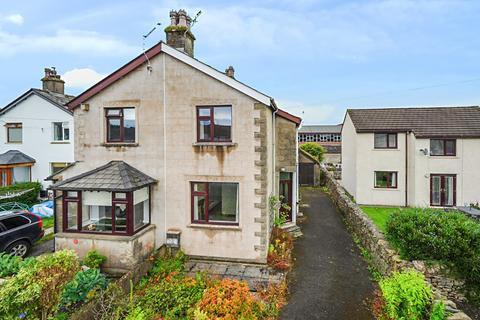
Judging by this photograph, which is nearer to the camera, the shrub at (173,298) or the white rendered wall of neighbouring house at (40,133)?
the shrub at (173,298)

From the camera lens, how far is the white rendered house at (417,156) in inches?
810

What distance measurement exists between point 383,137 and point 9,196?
93.5 ft

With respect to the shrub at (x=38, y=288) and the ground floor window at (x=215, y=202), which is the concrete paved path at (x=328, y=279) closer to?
the ground floor window at (x=215, y=202)

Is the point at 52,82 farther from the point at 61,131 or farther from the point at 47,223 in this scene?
the point at 47,223

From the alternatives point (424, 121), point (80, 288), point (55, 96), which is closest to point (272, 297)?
point (80, 288)

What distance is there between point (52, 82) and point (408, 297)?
1185 inches

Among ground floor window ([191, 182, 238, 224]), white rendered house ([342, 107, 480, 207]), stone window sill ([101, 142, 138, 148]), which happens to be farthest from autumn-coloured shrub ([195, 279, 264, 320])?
white rendered house ([342, 107, 480, 207])

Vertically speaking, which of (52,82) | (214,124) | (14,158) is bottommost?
(14,158)

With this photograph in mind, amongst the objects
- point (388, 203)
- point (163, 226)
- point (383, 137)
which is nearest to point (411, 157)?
point (383, 137)

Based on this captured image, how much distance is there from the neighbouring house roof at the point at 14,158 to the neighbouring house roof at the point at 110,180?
15.7m

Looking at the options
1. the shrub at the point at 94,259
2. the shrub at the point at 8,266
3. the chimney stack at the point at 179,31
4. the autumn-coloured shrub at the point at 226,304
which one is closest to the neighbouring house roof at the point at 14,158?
the shrub at the point at 8,266

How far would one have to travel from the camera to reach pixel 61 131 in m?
23.6

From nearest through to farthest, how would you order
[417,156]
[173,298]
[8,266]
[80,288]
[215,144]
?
[173,298] < [80,288] < [8,266] < [215,144] < [417,156]

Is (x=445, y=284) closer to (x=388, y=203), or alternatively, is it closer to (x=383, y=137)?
(x=388, y=203)
